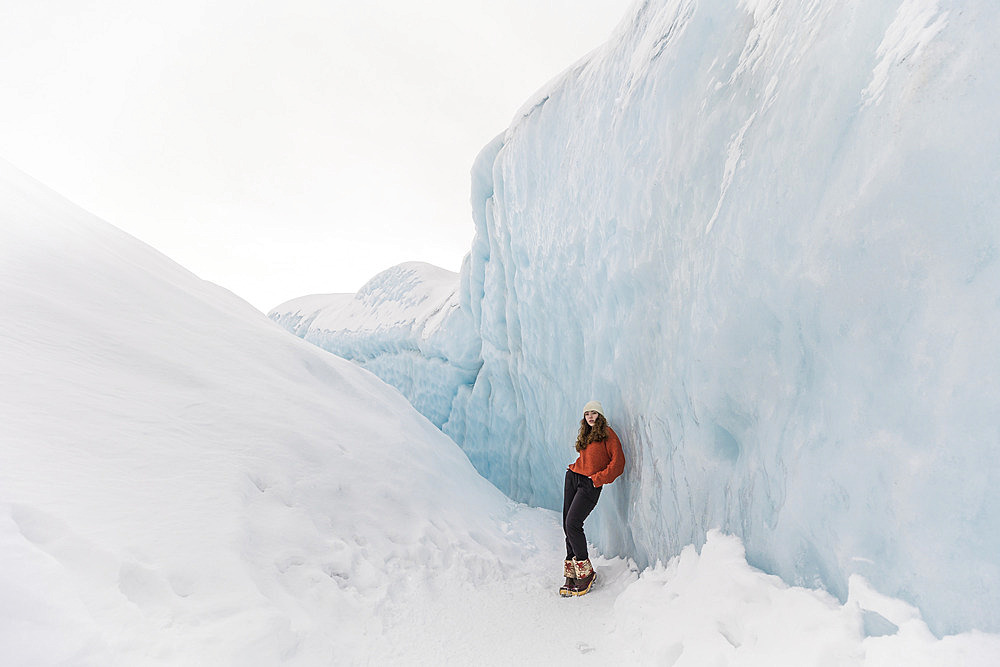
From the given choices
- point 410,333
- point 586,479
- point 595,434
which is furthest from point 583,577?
point 410,333

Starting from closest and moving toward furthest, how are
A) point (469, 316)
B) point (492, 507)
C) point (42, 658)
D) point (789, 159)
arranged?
point (42, 658)
point (789, 159)
point (492, 507)
point (469, 316)

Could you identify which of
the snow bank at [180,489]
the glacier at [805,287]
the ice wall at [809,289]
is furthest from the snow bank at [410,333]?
the ice wall at [809,289]

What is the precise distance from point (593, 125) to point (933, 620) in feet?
12.2

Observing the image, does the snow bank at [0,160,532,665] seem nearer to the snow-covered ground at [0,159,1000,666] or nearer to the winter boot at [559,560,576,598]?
the snow-covered ground at [0,159,1000,666]

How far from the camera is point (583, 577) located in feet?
9.81

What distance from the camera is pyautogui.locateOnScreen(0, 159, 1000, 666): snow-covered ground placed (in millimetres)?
1440

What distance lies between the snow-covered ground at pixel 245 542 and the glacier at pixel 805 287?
238 mm

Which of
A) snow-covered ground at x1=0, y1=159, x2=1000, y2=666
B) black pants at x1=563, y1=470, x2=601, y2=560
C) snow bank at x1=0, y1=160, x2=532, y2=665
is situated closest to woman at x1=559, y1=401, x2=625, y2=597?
black pants at x1=563, y1=470, x2=601, y2=560

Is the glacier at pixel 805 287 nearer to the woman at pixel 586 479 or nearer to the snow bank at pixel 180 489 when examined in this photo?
the woman at pixel 586 479

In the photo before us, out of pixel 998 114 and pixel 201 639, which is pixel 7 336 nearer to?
pixel 201 639

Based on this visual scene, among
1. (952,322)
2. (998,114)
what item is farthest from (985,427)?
(998,114)

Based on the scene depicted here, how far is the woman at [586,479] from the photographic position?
9.92 feet

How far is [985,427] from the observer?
1210 mm

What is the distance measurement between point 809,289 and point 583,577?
2.08 m
